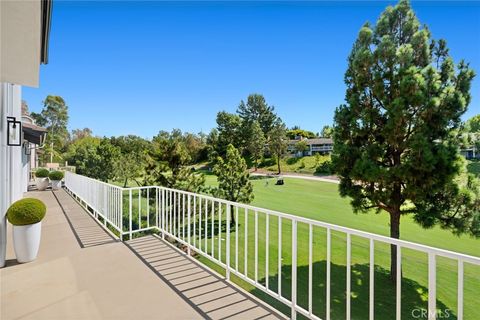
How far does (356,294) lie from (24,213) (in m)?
7.85

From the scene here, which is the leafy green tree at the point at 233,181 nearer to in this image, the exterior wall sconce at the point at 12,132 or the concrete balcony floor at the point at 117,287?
the exterior wall sconce at the point at 12,132

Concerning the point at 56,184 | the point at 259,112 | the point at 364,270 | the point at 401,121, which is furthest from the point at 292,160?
the point at 401,121

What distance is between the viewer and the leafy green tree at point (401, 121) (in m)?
6.36

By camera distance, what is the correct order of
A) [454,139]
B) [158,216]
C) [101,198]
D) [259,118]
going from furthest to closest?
[259,118], [454,139], [101,198], [158,216]

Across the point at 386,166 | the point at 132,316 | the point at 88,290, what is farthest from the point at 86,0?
the point at 386,166

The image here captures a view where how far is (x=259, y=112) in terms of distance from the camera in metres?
50.2

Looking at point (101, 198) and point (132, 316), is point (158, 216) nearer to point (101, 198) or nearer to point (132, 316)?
point (101, 198)

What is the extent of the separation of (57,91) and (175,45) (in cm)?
3915

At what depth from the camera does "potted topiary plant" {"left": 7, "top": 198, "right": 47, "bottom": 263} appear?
3.13 metres

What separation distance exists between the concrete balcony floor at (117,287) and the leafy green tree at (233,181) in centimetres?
1000

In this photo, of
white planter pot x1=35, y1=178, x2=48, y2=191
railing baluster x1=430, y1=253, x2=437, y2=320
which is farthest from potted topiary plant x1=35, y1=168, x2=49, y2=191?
railing baluster x1=430, y1=253, x2=437, y2=320

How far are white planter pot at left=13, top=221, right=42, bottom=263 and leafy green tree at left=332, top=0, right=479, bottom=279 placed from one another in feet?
22.2

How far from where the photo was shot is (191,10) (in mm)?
8578

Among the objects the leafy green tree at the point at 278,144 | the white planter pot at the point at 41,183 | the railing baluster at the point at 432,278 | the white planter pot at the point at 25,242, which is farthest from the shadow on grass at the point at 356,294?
the leafy green tree at the point at 278,144
